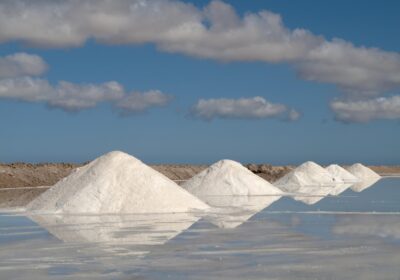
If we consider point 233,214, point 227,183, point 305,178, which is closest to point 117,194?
point 233,214

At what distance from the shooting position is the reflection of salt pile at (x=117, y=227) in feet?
33.6

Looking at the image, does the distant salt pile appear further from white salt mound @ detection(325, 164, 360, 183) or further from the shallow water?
the shallow water

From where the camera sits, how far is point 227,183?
24.5 metres

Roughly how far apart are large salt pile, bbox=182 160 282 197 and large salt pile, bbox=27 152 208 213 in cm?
694

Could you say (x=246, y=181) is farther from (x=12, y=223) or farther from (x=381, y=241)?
(x=381, y=241)

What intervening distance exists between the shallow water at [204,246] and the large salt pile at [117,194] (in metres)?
0.93

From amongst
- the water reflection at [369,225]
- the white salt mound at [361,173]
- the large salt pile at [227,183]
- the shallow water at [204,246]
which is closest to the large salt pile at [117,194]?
the shallow water at [204,246]

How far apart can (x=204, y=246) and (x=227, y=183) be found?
15376mm

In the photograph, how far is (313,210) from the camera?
53.6 ft

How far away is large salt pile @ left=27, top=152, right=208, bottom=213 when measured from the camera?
614 inches

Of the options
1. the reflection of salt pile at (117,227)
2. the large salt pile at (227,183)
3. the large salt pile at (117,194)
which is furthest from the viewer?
the large salt pile at (227,183)

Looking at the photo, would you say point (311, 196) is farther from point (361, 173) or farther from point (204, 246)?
point (361, 173)

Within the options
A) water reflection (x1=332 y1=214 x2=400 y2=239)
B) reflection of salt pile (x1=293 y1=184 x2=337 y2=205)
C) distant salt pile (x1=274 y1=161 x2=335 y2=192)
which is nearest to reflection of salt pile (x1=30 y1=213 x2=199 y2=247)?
water reflection (x1=332 y1=214 x2=400 y2=239)

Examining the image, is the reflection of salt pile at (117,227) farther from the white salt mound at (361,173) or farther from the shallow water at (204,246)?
the white salt mound at (361,173)
